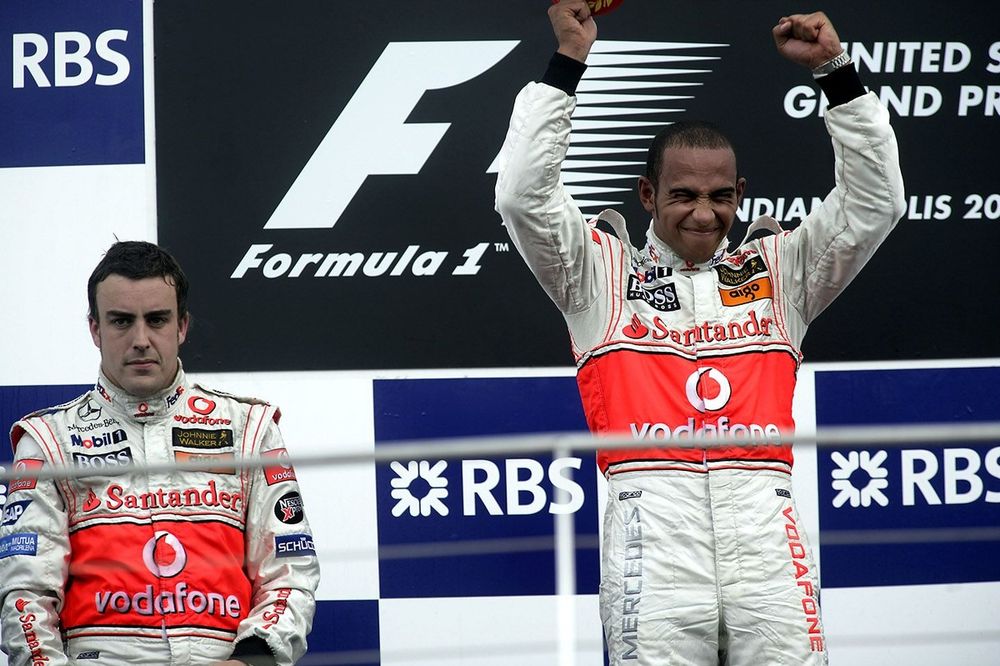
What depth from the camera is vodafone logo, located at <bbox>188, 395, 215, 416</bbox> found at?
188cm

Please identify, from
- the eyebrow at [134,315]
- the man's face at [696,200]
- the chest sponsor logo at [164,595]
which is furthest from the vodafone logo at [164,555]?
the man's face at [696,200]

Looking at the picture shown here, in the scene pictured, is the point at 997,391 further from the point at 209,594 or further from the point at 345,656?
the point at 209,594

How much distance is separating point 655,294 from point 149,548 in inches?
30.5

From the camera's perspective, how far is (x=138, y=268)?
6.23 feet

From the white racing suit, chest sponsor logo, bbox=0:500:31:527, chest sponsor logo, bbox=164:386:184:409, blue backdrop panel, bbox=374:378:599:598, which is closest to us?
the white racing suit

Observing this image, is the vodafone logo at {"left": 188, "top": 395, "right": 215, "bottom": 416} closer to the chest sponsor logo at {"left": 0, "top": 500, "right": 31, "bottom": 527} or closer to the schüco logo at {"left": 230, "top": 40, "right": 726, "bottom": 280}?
the chest sponsor logo at {"left": 0, "top": 500, "right": 31, "bottom": 527}

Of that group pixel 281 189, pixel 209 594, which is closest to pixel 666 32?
pixel 281 189

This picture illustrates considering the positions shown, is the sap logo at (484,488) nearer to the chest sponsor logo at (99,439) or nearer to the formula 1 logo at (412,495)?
the formula 1 logo at (412,495)

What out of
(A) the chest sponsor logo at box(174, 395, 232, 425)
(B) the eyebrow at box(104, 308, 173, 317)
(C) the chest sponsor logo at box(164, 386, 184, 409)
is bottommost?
(A) the chest sponsor logo at box(174, 395, 232, 425)

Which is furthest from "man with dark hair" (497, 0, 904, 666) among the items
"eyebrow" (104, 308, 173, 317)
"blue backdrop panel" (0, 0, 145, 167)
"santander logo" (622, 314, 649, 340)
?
"blue backdrop panel" (0, 0, 145, 167)

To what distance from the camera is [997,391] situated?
2463 mm

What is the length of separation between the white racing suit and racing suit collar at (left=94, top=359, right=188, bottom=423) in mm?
556

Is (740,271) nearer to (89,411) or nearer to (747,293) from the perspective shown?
(747,293)

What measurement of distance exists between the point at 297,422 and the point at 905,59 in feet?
4.37
